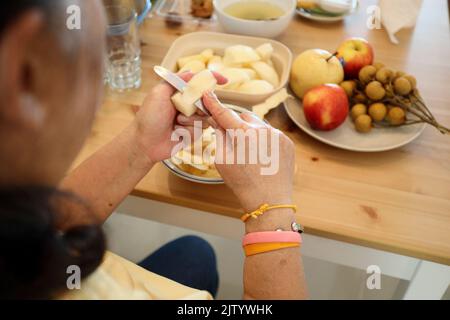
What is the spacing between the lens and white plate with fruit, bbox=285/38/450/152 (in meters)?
0.80

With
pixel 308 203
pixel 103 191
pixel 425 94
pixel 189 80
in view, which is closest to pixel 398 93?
pixel 425 94

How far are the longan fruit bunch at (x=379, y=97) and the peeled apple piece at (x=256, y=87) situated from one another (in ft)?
0.51

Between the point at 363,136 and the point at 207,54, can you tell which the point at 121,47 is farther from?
the point at 363,136

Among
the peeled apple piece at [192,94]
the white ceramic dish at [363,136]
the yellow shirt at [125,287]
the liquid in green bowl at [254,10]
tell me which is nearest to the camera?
the yellow shirt at [125,287]

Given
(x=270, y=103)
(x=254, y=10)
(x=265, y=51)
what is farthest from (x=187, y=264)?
(x=254, y=10)

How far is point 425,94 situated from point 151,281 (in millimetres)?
678

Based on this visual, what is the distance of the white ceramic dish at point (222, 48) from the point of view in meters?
0.86

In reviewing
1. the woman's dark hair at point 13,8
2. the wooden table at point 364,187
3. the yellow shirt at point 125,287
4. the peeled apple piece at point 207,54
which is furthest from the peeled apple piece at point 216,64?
the woman's dark hair at point 13,8

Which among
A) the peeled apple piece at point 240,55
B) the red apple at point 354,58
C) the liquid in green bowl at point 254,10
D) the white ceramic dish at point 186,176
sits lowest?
the white ceramic dish at point 186,176

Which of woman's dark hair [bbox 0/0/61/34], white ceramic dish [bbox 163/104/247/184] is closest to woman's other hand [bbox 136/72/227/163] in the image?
white ceramic dish [bbox 163/104/247/184]

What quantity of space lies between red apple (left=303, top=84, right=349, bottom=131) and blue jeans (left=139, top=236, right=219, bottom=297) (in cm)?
36

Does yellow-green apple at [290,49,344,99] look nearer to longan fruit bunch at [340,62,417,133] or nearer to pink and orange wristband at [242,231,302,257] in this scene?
longan fruit bunch at [340,62,417,133]

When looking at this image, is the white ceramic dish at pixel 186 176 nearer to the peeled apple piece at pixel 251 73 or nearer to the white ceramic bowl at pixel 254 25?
the peeled apple piece at pixel 251 73

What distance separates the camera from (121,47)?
94 centimetres
